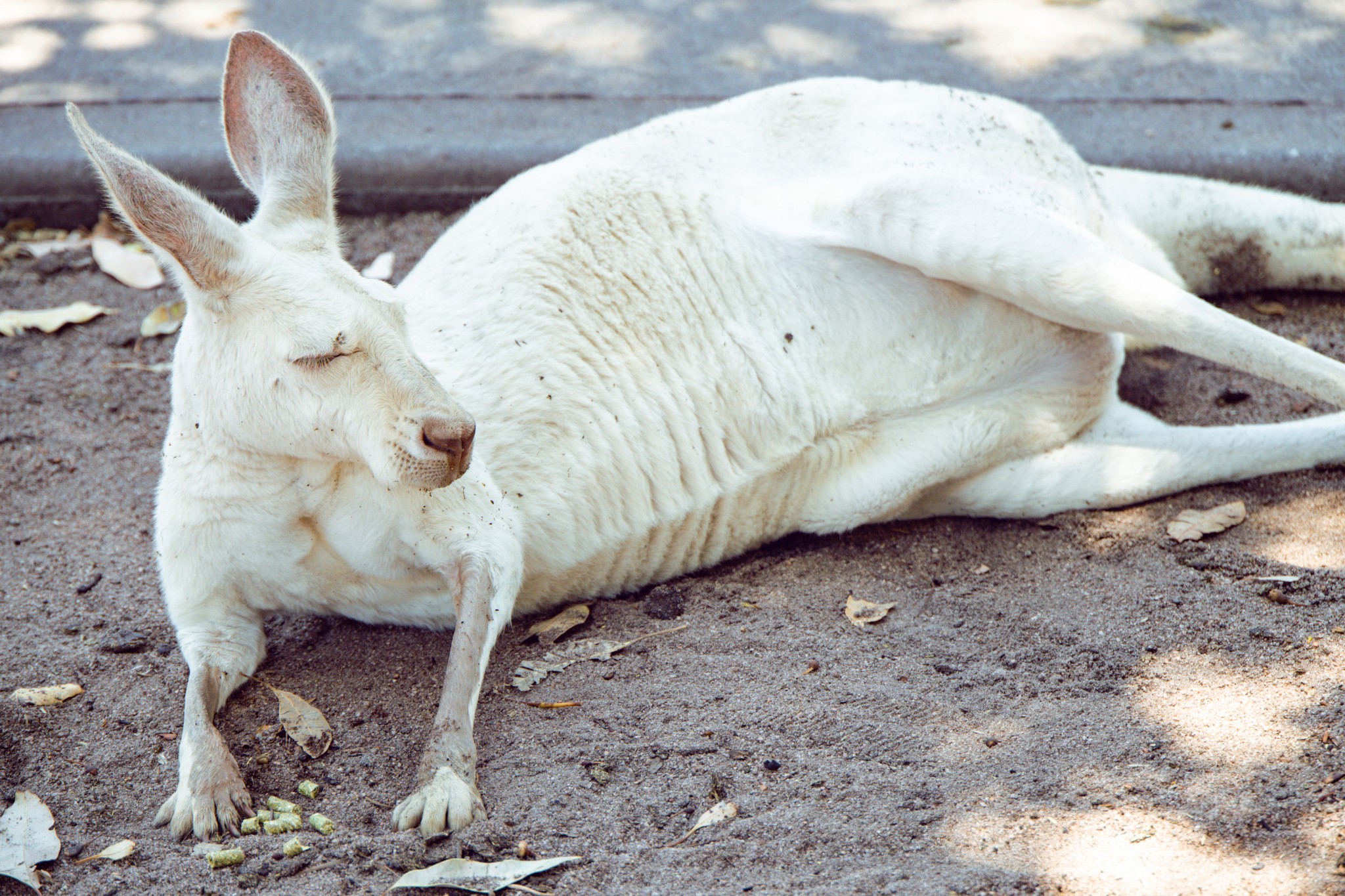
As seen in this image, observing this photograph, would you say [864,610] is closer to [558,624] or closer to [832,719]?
[832,719]

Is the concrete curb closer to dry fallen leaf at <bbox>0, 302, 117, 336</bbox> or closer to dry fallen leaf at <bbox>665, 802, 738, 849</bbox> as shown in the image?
dry fallen leaf at <bbox>0, 302, 117, 336</bbox>

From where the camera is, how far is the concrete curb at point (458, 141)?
13.1 feet

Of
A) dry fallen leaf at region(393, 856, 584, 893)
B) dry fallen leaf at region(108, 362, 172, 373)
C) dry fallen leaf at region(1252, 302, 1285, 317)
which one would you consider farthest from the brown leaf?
dry fallen leaf at region(1252, 302, 1285, 317)

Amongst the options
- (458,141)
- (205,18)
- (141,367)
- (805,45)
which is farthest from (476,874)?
(205,18)

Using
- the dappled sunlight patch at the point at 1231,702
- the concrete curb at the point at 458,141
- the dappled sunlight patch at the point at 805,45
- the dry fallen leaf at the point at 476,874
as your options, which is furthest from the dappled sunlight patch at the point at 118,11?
the dappled sunlight patch at the point at 1231,702

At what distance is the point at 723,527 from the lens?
9.02 feet

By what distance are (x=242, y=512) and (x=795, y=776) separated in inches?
42.6

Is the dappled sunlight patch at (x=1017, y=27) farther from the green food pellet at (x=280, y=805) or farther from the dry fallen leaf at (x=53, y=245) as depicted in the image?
the green food pellet at (x=280, y=805)

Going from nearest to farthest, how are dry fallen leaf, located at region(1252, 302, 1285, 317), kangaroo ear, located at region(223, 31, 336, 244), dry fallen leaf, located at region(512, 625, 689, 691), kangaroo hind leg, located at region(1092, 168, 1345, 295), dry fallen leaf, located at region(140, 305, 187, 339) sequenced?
1. kangaroo ear, located at region(223, 31, 336, 244)
2. dry fallen leaf, located at region(512, 625, 689, 691)
3. kangaroo hind leg, located at region(1092, 168, 1345, 295)
4. dry fallen leaf, located at region(1252, 302, 1285, 317)
5. dry fallen leaf, located at region(140, 305, 187, 339)

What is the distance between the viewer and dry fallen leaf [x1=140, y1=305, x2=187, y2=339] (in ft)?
12.9

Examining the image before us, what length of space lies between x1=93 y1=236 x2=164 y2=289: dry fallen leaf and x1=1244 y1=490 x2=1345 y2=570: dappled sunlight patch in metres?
3.46

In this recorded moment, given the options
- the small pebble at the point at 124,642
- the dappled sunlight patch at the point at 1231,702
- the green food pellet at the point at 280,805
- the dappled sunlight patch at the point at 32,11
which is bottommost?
the small pebble at the point at 124,642

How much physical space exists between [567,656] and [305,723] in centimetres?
51

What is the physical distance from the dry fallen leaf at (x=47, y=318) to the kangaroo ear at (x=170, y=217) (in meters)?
2.25
